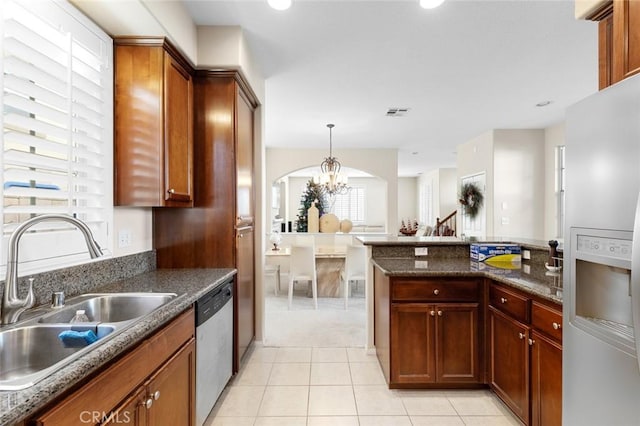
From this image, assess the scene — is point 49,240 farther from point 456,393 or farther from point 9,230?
point 456,393

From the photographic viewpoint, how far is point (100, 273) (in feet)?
6.52

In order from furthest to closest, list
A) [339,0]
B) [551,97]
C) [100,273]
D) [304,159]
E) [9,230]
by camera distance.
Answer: [304,159] < [551,97] < [339,0] < [100,273] < [9,230]

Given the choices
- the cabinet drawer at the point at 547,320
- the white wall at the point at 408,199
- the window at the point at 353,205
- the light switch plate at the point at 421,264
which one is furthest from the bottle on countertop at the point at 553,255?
the white wall at the point at 408,199

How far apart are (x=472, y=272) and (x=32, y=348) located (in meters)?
2.42

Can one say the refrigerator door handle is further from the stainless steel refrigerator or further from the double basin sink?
the double basin sink

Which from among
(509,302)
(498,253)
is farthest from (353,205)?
(509,302)

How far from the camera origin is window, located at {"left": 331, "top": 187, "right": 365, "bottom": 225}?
12820mm

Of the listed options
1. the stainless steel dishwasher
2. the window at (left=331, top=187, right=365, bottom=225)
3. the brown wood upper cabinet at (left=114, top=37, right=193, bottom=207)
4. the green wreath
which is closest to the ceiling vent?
the green wreath

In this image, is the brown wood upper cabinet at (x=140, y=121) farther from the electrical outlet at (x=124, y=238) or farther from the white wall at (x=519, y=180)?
the white wall at (x=519, y=180)

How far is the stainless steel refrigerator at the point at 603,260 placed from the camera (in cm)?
101

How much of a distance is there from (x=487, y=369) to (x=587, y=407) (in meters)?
1.27

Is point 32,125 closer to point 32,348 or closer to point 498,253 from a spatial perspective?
point 32,348

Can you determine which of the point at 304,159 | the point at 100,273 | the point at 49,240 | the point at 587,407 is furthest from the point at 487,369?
the point at 304,159

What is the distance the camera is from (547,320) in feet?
5.71
